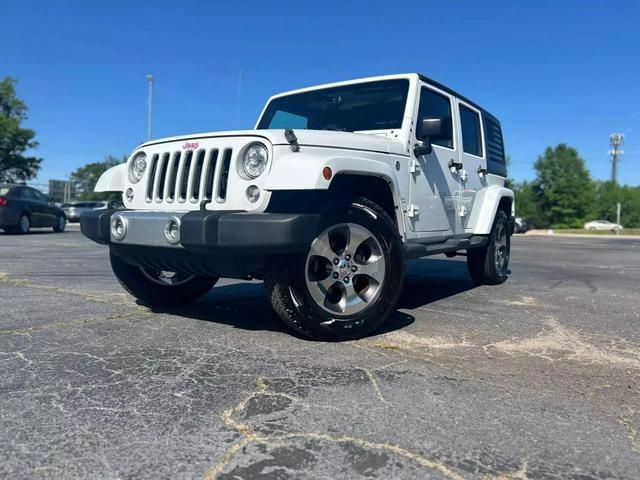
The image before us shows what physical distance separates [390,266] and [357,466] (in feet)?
6.69

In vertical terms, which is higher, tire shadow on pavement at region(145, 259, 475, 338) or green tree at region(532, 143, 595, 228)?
green tree at region(532, 143, 595, 228)

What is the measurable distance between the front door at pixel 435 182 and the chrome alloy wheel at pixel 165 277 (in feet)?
6.68

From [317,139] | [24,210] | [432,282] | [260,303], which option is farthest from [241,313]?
[24,210]

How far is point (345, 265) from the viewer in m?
3.65

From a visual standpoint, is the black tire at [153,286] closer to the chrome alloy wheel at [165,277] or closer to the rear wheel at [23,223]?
the chrome alloy wheel at [165,277]

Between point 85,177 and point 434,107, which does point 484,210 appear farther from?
point 85,177

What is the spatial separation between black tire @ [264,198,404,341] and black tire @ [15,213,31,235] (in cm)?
1560

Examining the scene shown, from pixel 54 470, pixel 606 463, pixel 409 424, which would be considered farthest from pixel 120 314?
pixel 606 463

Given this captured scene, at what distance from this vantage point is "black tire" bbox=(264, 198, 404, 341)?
341cm

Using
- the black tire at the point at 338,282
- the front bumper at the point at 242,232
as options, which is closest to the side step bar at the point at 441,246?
the black tire at the point at 338,282

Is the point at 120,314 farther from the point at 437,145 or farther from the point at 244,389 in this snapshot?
the point at 437,145

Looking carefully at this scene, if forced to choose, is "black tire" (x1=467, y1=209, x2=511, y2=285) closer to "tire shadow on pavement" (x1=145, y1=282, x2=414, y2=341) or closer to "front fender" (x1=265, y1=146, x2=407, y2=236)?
"tire shadow on pavement" (x1=145, y1=282, x2=414, y2=341)

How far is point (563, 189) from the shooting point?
63.4 metres

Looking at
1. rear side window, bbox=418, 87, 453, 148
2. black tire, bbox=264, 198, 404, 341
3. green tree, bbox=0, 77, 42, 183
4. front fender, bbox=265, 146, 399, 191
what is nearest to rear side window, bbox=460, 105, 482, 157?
rear side window, bbox=418, 87, 453, 148
